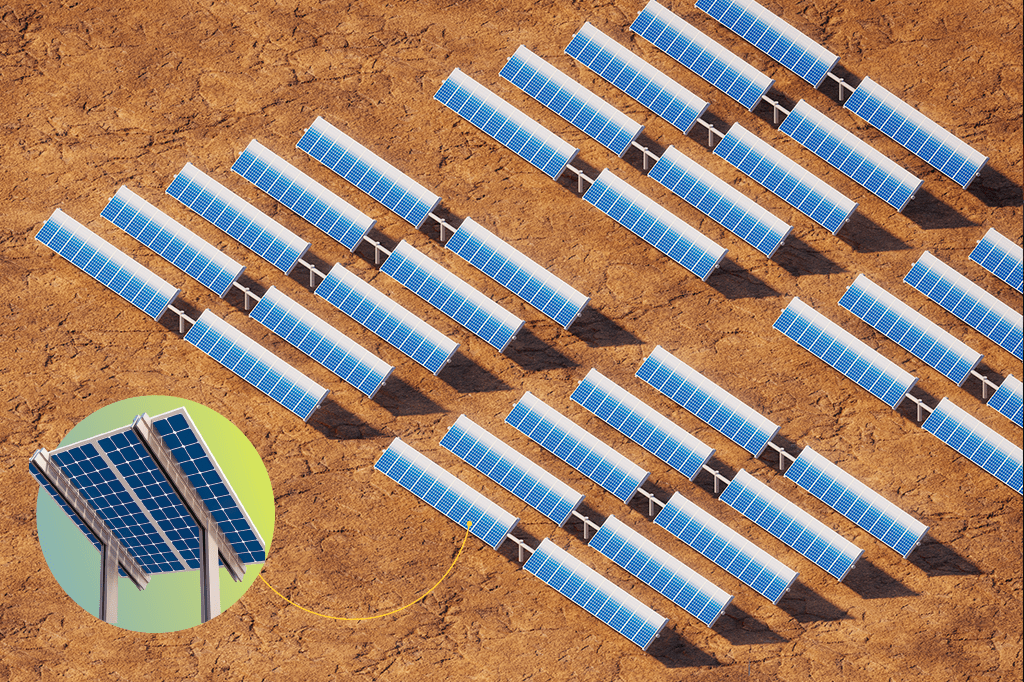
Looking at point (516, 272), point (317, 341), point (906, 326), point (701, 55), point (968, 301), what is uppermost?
point (701, 55)

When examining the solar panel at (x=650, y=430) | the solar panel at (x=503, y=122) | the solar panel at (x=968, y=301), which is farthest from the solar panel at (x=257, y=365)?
the solar panel at (x=968, y=301)

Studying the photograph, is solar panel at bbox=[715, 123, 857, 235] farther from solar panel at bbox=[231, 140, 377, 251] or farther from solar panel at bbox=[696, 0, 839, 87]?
solar panel at bbox=[231, 140, 377, 251]

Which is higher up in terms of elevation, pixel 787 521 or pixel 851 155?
pixel 851 155

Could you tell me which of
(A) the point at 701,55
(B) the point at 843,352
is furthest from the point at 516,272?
(B) the point at 843,352

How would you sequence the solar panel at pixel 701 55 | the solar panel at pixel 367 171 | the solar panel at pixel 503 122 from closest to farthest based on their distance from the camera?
the solar panel at pixel 367 171
the solar panel at pixel 503 122
the solar panel at pixel 701 55

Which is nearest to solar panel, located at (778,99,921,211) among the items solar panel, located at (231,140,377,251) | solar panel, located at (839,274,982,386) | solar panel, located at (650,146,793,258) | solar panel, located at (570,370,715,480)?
solar panel, located at (650,146,793,258)

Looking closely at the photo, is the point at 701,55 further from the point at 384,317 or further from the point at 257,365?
the point at 257,365

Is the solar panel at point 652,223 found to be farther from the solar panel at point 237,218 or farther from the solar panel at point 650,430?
the solar panel at point 237,218
